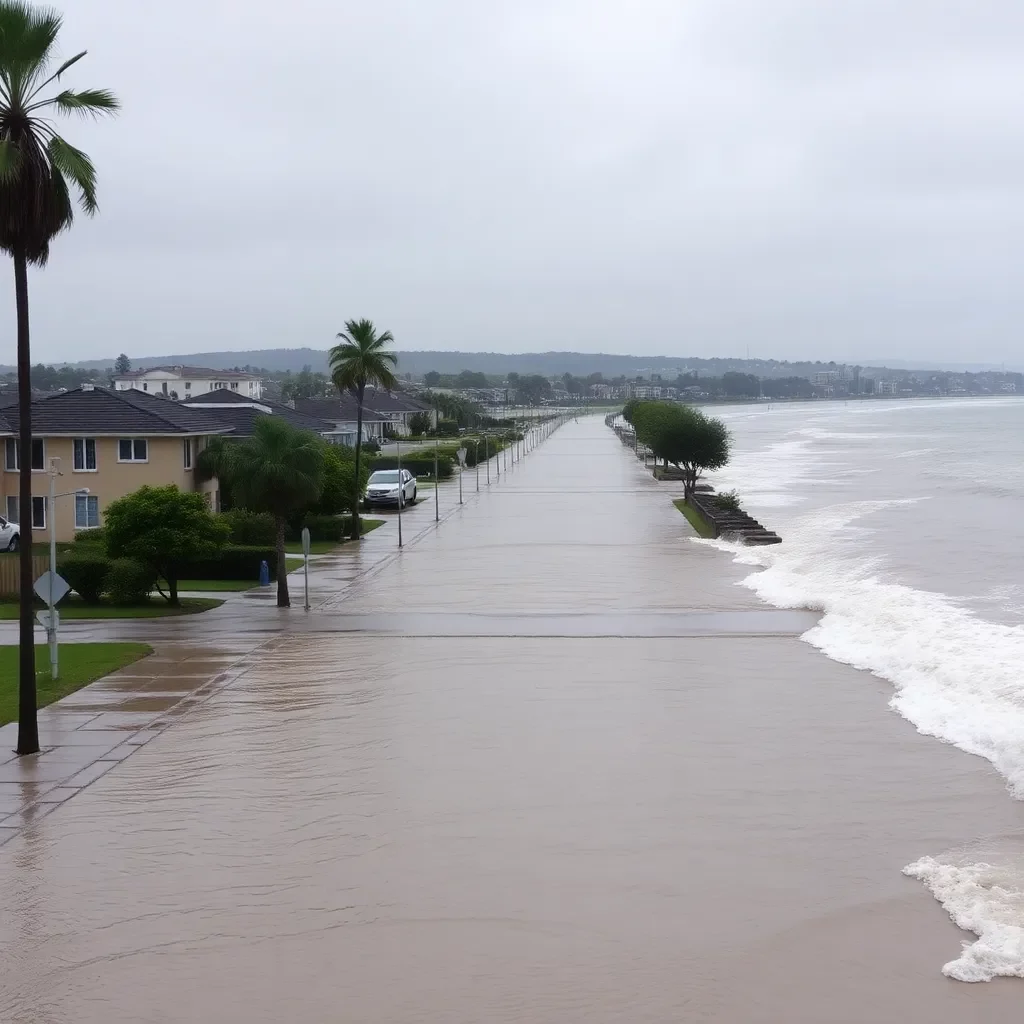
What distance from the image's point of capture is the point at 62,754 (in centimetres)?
2042

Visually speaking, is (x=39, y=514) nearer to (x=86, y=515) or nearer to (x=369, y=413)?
(x=86, y=515)

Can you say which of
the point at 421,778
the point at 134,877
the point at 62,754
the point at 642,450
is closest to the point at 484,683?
the point at 421,778

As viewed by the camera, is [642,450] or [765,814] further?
[642,450]

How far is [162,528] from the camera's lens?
33781mm

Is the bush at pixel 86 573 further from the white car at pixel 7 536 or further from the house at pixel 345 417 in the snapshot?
the house at pixel 345 417

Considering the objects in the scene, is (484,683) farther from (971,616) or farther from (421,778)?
(971,616)

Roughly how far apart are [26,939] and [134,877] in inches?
70.3

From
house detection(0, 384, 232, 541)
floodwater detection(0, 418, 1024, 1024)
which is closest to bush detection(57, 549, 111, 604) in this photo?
floodwater detection(0, 418, 1024, 1024)

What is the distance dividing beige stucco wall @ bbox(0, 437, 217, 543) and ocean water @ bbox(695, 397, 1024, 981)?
2017cm

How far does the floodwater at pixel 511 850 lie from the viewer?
1283 centimetres

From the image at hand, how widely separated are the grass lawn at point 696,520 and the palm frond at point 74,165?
3828 cm

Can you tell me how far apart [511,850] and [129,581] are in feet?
68.4

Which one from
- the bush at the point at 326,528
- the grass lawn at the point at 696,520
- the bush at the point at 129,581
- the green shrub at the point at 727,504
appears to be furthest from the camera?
the green shrub at the point at 727,504

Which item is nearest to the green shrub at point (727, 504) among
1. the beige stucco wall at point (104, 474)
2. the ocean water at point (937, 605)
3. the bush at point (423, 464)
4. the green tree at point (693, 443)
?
the ocean water at point (937, 605)
